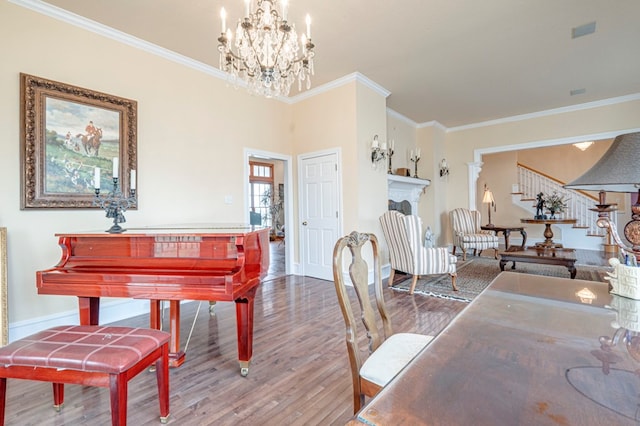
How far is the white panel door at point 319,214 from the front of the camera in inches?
178

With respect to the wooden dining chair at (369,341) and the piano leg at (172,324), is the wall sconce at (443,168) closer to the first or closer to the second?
the wooden dining chair at (369,341)

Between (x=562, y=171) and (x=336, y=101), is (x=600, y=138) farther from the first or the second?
(x=336, y=101)

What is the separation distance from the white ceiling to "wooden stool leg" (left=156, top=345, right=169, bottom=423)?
2967 mm

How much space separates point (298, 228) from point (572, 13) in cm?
427

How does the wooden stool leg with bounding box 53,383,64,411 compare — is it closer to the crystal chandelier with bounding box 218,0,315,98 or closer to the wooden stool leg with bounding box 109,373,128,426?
the wooden stool leg with bounding box 109,373,128,426

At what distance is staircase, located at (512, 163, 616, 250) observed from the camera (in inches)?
281

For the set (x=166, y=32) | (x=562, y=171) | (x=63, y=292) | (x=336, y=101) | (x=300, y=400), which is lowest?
(x=300, y=400)

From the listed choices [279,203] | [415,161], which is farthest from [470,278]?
[279,203]

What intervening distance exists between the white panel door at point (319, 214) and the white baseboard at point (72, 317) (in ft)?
7.94

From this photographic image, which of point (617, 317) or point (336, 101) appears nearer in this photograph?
point (617, 317)

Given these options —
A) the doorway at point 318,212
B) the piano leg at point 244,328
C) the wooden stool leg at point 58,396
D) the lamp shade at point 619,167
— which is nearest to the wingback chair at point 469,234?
the doorway at point 318,212

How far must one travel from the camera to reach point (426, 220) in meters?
6.73

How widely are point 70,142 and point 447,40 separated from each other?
4.17 metres

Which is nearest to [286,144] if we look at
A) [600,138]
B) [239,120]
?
[239,120]
